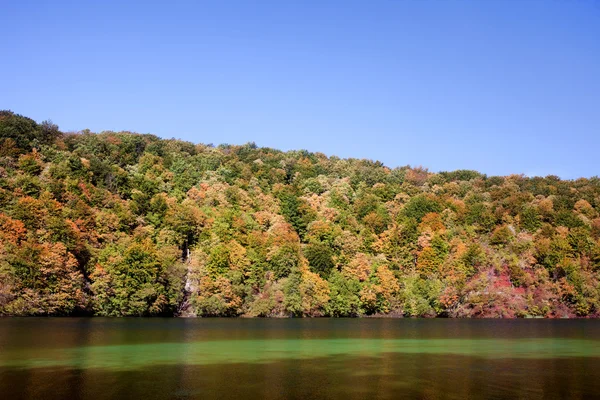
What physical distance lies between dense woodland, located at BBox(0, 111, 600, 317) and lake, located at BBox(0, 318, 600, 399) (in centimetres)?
3117

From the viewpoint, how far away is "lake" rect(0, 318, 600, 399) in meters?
24.3

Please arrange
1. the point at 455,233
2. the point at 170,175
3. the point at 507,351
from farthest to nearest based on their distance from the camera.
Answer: the point at 170,175, the point at 455,233, the point at 507,351

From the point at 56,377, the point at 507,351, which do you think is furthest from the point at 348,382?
the point at 507,351

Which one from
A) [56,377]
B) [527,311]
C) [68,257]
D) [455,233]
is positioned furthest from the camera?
[455,233]

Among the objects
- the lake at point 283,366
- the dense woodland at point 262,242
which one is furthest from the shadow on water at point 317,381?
the dense woodland at point 262,242

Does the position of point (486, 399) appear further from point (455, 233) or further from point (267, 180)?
point (267, 180)

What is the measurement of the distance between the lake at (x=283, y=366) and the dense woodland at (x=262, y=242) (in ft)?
102

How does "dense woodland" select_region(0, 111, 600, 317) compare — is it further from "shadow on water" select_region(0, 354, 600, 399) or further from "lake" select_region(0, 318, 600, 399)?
"shadow on water" select_region(0, 354, 600, 399)

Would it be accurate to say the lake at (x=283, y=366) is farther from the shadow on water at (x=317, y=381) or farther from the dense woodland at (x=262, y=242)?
the dense woodland at (x=262, y=242)

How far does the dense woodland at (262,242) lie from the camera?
8119cm

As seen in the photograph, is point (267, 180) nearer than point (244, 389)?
No

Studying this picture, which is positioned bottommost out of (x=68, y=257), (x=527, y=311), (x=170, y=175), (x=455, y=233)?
(x=527, y=311)

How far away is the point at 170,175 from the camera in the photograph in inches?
4970

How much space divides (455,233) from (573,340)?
59.1 metres
